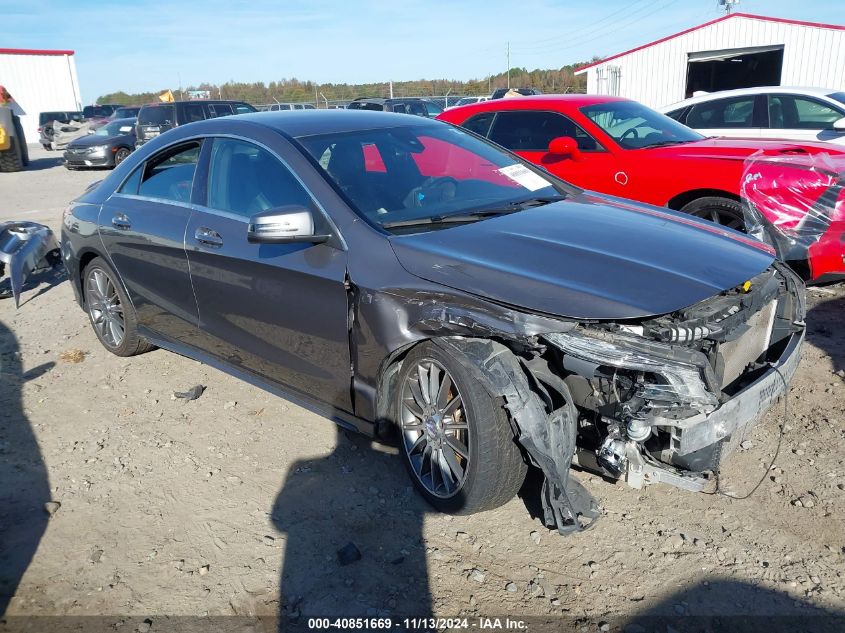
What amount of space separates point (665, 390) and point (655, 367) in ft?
0.33

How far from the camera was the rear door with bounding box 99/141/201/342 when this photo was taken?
13.8 ft

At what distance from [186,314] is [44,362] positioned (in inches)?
72.5

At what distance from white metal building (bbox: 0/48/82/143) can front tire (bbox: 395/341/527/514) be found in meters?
43.3

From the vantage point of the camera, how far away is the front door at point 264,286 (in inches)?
132

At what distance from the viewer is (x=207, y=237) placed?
392cm

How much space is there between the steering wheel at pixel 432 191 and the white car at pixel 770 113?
557 cm

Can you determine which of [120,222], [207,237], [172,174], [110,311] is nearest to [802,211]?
[207,237]

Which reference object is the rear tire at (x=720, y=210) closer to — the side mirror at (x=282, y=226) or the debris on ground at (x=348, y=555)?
the side mirror at (x=282, y=226)

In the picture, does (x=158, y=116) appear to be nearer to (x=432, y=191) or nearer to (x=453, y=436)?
(x=432, y=191)

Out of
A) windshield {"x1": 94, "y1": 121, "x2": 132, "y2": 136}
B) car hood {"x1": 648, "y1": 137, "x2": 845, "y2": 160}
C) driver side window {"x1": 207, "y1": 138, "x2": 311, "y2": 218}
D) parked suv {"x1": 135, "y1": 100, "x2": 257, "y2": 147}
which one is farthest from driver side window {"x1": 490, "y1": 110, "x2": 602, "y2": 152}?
windshield {"x1": 94, "y1": 121, "x2": 132, "y2": 136}

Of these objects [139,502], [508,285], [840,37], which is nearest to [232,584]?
[139,502]

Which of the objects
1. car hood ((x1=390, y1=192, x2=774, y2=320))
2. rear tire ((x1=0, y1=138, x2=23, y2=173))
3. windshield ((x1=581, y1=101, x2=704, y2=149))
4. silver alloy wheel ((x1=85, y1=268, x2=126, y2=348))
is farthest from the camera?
rear tire ((x1=0, y1=138, x2=23, y2=173))

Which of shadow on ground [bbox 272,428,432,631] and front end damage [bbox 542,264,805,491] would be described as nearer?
front end damage [bbox 542,264,805,491]

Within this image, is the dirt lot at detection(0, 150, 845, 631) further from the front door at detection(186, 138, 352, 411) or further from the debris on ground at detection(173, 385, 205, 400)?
the front door at detection(186, 138, 352, 411)
